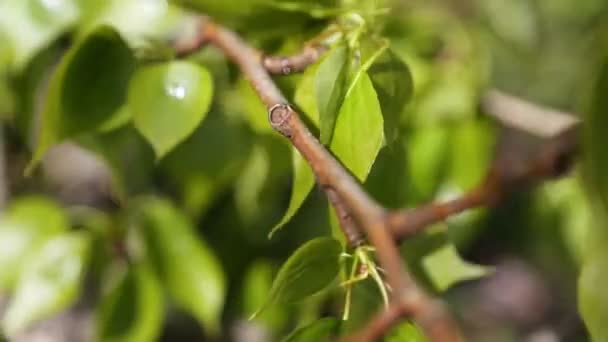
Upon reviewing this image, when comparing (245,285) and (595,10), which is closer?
(245,285)

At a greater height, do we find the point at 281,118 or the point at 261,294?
the point at 281,118

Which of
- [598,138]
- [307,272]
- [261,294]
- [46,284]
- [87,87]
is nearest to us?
[598,138]

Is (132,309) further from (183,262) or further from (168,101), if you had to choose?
(168,101)

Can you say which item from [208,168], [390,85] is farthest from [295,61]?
[208,168]

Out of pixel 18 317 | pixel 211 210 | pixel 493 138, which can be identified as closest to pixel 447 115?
pixel 493 138

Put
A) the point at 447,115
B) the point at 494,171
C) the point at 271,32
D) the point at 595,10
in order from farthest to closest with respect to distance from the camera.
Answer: the point at 595,10 → the point at 447,115 → the point at 271,32 → the point at 494,171

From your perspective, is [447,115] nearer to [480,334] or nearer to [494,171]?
[494,171]

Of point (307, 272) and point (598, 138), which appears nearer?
point (598, 138)

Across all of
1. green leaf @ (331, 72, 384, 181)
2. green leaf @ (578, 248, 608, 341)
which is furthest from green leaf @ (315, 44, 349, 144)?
green leaf @ (578, 248, 608, 341)
